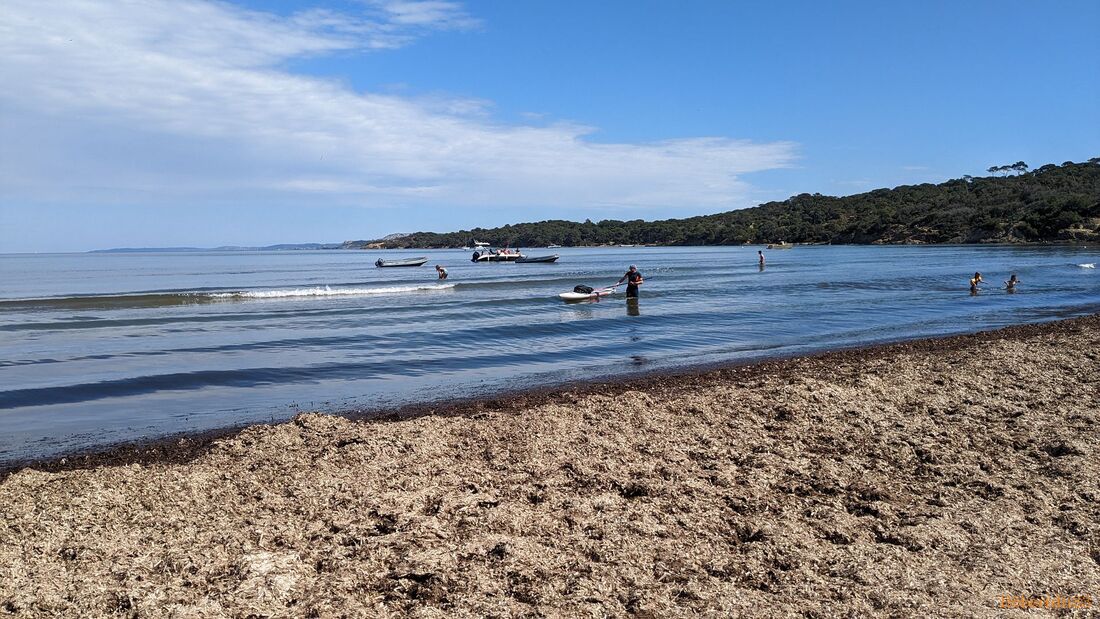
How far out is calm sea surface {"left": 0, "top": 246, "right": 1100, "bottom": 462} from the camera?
37.2 feet

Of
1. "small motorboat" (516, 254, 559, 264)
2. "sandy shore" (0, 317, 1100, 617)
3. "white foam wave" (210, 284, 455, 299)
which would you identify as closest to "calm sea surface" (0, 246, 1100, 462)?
"white foam wave" (210, 284, 455, 299)

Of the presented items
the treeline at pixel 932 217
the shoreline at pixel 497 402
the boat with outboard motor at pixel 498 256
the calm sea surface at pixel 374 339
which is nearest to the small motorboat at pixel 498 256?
the boat with outboard motor at pixel 498 256

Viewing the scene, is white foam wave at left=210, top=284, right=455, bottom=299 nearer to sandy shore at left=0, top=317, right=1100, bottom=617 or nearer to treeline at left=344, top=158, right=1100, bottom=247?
sandy shore at left=0, top=317, right=1100, bottom=617

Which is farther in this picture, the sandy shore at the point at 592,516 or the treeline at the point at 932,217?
the treeline at the point at 932,217

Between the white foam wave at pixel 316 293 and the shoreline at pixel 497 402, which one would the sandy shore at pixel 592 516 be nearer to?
the shoreline at pixel 497 402

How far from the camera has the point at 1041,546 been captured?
4.56 metres

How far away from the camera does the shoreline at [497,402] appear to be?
7.98m

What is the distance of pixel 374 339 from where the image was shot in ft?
63.7

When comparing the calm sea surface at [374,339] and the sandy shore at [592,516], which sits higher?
the sandy shore at [592,516]

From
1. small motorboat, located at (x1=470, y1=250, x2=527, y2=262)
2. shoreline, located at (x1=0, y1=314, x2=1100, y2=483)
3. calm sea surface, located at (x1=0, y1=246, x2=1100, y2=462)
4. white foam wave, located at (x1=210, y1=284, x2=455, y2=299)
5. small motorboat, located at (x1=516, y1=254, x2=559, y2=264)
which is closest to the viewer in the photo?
shoreline, located at (x1=0, y1=314, x2=1100, y2=483)

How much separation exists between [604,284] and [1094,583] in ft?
136

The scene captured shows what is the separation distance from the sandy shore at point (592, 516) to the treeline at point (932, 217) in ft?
338

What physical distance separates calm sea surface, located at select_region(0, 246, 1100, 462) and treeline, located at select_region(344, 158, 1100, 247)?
75.1 metres

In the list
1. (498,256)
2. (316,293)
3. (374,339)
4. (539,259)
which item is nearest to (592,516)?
(374,339)
